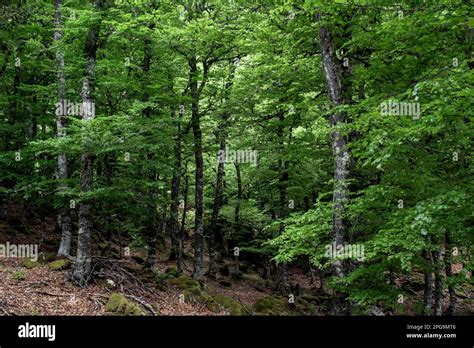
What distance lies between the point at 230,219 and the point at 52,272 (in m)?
14.0

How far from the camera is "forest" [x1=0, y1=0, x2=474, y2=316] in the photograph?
8.12 m

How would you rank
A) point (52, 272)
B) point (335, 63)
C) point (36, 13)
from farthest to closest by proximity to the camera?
point (36, 13) < point (52, 272) < point (335, 63)

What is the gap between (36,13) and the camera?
59.2 ft

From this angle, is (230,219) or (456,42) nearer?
(456,42)

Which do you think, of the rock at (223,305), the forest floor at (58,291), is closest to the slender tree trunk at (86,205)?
the forest floor at (58,291)

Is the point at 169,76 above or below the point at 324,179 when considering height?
above

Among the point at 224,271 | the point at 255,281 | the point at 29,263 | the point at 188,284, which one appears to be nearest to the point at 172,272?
the point at 188,284

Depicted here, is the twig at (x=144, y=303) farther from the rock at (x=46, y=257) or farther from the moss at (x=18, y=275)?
the rock at (x=46, y=257)

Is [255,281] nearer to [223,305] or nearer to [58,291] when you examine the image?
[223,305]

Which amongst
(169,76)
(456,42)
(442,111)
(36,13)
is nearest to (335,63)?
(456,42)

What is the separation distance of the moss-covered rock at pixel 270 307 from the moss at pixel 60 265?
8.53 m

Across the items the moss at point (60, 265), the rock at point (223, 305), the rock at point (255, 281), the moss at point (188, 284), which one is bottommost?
the rock at point (255, 281)

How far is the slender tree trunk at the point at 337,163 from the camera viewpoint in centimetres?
1037
